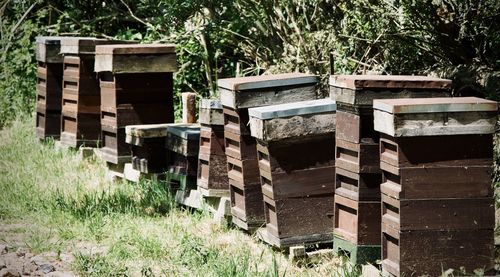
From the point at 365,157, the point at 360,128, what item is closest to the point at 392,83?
the point at 360,128

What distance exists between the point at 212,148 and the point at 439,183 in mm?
2582

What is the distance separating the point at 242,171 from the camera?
21.1ft

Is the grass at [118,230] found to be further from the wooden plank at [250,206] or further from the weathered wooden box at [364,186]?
the weathered wooden box at [364,186]

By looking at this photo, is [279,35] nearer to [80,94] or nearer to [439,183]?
[80,94]

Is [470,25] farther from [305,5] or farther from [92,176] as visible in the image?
[92,176]

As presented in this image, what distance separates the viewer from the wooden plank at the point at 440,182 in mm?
4914

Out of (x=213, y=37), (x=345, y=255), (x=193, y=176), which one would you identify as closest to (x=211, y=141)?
(x=193, y=176)

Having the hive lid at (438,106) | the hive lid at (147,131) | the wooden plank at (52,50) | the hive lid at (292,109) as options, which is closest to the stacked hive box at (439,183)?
the hive lid at (438,106)

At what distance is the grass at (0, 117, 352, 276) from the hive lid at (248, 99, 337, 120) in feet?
3.09

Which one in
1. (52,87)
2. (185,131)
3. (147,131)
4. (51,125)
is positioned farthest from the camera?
(51,125)

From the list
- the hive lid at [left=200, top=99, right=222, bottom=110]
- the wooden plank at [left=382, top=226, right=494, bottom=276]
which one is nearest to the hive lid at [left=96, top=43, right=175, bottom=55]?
the hive lid at [left=200, top=99, right=222, bottom=110]

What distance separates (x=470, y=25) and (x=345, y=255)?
2.59 meters

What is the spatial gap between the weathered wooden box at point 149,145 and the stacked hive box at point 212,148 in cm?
102

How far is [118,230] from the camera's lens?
7086 millimetres
